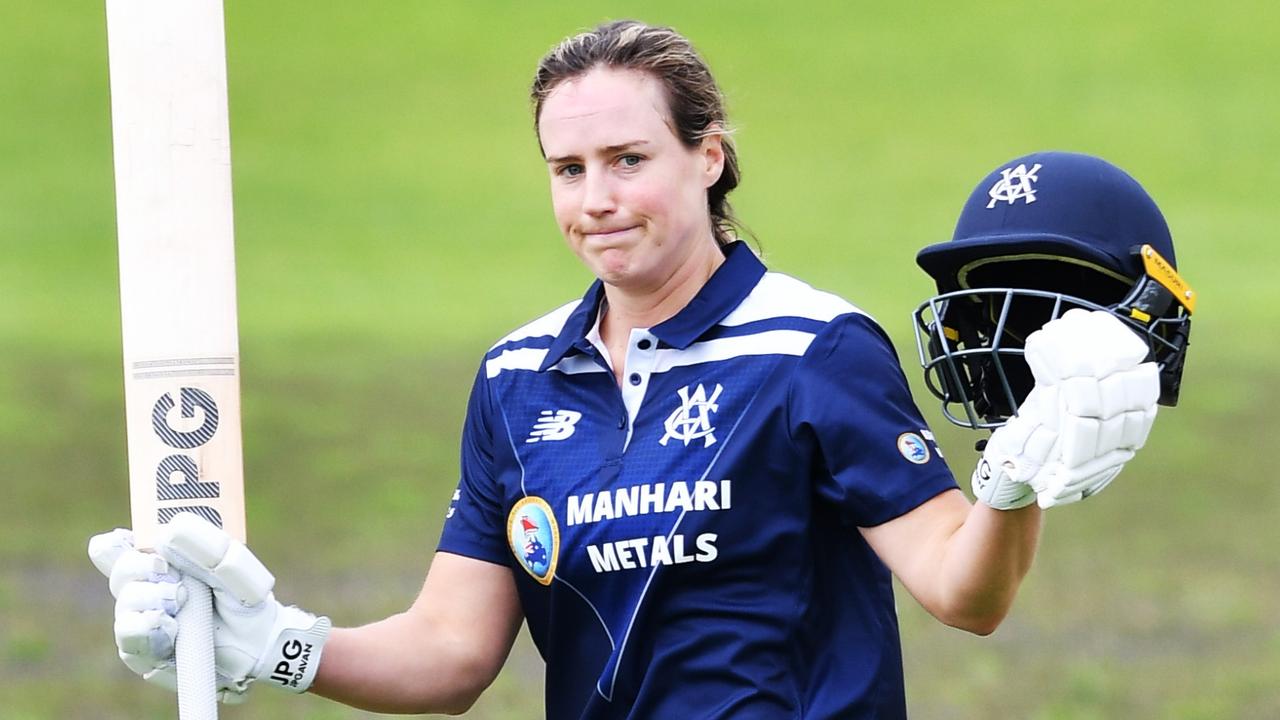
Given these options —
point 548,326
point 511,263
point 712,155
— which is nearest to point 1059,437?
Answer: point 712,155

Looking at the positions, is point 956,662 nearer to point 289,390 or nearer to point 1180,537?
Answer: point 1180,537

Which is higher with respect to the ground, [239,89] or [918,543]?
[239,89]

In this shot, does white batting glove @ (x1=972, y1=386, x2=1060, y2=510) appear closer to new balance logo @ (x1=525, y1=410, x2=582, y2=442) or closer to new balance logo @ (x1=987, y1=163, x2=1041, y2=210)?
new balance logo @ (x1=987, y1=163, x2=1041, y2=210)

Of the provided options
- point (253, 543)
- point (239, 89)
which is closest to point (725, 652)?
point (253, 543)

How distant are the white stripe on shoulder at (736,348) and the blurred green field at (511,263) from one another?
3125 millimetres

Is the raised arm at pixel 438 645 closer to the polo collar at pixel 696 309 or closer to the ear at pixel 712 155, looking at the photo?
the polo collar at pixel 696 309

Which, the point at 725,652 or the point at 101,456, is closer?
the point at 725,652

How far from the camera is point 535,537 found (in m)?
2.71

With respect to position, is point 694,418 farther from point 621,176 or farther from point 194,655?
point 194,655

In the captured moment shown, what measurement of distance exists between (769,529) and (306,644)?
2.16ft

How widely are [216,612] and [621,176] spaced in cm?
79

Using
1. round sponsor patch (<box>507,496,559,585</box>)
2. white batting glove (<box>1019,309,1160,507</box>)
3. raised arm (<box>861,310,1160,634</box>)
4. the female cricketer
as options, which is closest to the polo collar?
the female cricketer

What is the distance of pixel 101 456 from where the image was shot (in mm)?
7500

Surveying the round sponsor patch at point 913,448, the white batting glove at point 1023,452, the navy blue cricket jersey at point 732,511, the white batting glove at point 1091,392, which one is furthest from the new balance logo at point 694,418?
the white batting glove at point 1091,392
